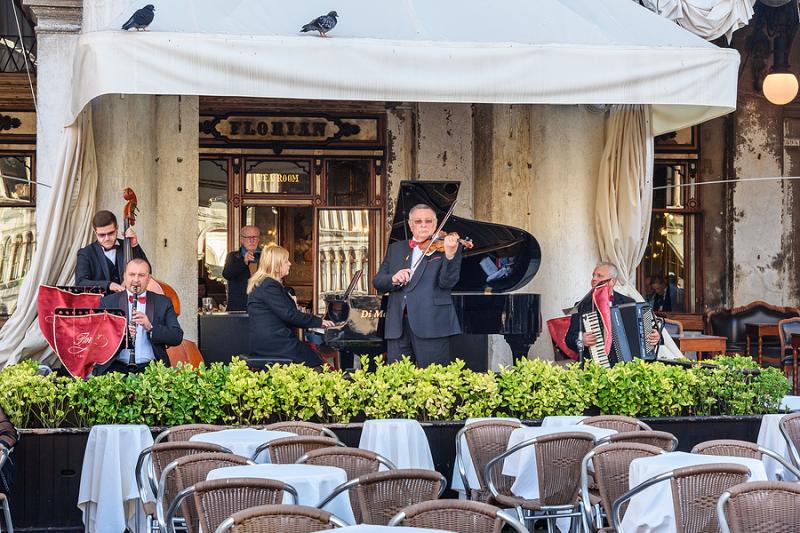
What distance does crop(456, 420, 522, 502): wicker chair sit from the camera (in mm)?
6664

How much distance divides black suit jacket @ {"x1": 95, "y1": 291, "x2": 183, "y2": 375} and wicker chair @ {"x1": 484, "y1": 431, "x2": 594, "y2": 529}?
2771mm

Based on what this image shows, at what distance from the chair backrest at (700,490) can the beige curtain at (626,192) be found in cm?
586

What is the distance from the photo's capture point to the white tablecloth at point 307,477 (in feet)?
16.8

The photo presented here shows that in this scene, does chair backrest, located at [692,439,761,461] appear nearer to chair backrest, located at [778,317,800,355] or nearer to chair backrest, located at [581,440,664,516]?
chair backrest, located at [581,440,664,516]

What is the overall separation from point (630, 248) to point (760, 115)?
5315 millimetres

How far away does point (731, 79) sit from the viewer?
9320 millimetres

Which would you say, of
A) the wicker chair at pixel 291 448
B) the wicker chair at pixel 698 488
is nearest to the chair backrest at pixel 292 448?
the wicker chair at pixel 291 448

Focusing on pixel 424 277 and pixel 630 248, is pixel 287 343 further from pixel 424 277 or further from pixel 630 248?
pixel 630 248

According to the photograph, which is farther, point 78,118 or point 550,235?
point 550,235

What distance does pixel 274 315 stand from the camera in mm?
9250

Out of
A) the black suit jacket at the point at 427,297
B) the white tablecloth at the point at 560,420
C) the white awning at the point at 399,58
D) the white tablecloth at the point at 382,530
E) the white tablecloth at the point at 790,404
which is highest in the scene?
the white awning at the point at 399,58

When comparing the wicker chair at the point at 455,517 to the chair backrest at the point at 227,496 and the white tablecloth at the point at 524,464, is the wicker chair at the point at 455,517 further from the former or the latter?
the white tablecloth at the point at 524,464

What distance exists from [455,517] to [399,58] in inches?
194

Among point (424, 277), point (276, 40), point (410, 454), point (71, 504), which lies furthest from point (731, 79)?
point (71, 504)
